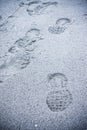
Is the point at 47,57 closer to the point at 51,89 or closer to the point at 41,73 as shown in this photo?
the point at 41,73

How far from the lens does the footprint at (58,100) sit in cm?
136

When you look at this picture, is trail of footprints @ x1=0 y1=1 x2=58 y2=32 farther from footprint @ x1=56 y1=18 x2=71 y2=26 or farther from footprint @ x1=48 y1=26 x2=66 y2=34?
footprint @ x1=48 y1=26 x2=66 y2=34

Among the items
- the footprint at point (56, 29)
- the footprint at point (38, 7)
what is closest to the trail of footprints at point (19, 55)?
the footprint at point (56, 29)

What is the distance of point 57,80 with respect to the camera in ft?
5.16

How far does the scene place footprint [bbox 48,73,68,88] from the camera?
1.53m

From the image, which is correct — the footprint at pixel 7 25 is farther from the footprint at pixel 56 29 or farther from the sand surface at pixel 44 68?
the footprint at pixel 56 29

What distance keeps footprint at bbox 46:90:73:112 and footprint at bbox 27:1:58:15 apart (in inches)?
66.9

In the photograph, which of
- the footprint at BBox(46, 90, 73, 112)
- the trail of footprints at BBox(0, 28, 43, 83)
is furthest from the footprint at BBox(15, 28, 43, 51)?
the footprint at BBox(46, 90, 73, 112)

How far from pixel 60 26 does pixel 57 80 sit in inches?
39.9

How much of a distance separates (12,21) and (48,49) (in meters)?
1.01

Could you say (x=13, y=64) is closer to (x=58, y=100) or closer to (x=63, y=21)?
(x=58, y=100)

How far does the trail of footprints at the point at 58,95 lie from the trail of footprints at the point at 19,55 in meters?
0.41

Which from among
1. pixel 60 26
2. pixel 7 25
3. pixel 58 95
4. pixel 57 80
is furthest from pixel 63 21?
pixel 58 95

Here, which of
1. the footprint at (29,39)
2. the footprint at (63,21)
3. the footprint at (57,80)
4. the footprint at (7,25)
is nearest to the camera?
the footprint at (57,80)
